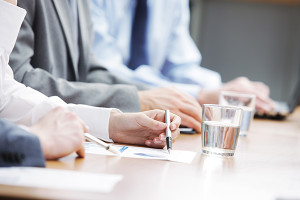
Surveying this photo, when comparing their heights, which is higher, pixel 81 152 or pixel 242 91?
pixel 81 152

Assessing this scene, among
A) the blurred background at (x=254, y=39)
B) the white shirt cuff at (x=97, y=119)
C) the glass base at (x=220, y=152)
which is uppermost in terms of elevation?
the white shirt cuff at (x=97, y=119)

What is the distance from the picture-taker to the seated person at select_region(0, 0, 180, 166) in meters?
0.75

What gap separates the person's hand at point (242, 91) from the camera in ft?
6.15

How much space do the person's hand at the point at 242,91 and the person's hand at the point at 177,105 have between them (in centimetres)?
46

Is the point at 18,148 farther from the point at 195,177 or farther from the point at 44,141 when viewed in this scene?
the point at 195,177

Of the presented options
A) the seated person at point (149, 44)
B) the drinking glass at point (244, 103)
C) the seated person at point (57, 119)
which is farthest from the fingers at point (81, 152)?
the seated person at point (149, 44)

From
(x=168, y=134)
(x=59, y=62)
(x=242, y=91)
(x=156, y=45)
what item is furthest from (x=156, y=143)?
(x=156, y=45)

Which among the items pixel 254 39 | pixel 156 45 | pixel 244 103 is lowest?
pixel 254 39

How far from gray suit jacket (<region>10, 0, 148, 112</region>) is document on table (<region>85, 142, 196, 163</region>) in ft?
1.06

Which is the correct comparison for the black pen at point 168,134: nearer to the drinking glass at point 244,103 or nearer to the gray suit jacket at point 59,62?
the gray suit jacket at point 59,62

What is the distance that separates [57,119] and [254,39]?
3.38 meters

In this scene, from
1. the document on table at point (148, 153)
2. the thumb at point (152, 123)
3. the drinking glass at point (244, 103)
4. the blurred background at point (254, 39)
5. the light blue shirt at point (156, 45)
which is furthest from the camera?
the blurred background at point (254, 39)

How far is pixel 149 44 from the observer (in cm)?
312

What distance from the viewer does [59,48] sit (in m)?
1.50
